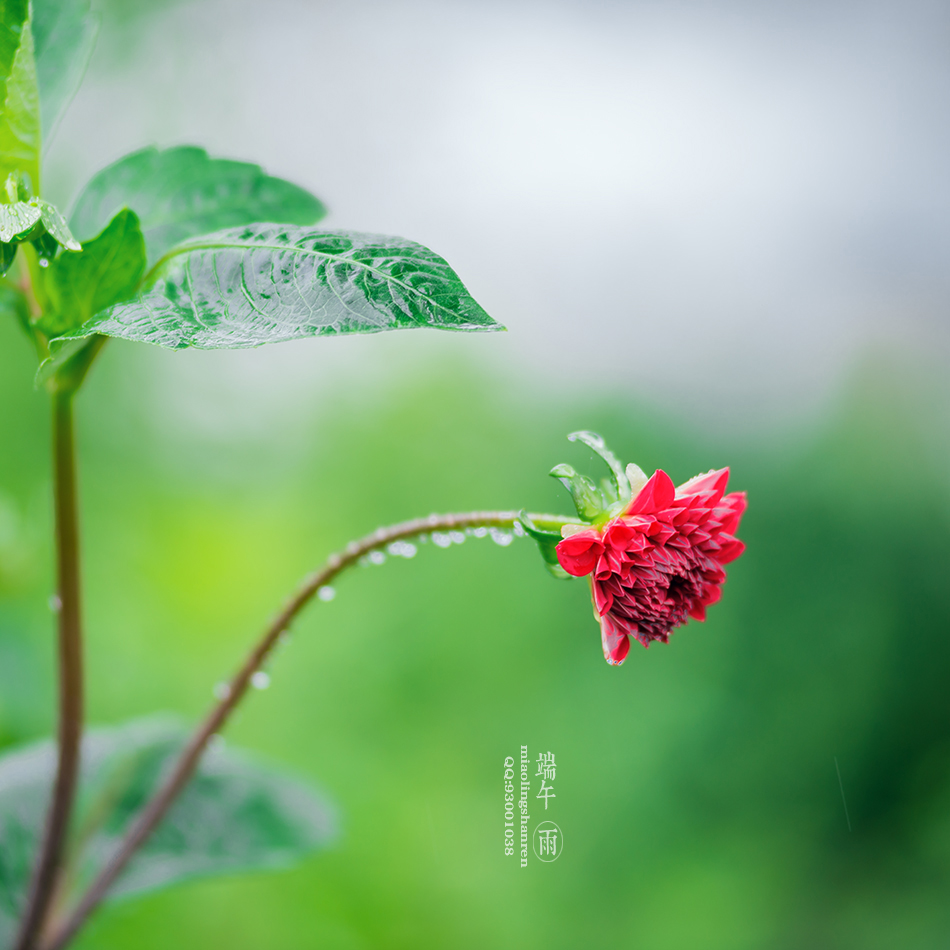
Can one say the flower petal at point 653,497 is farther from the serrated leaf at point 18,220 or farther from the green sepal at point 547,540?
the serrated leaf at point 18,220

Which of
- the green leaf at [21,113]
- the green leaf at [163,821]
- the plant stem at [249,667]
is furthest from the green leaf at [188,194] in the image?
the green leaf at [163,821]

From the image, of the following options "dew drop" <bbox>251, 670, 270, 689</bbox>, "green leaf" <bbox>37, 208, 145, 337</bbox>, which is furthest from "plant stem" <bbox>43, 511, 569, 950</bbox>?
"green leaf" <bbox>37, 208, 145, 337</bbox>

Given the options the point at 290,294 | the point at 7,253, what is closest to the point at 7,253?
the point at 7,253

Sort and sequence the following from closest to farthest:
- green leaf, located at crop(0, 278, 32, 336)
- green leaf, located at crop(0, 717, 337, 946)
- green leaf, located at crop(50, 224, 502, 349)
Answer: green leaf, located at crop(50, 224, 502, 349)
green leaf, located at crop(0, 278, 32, 336)
green leaf, located at crop(0, 717, 337, 946)

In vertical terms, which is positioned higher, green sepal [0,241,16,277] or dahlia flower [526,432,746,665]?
green sepal [0,241,16,277]

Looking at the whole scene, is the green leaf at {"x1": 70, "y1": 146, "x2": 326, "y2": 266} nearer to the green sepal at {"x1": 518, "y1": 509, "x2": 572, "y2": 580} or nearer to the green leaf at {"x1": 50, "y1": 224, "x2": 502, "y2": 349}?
the green leaf at {"x1": 50, "y1": 224, "x2": 502, "y2": 349}

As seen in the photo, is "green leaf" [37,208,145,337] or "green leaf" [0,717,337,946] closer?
"green leaf" [37,208,145,337]

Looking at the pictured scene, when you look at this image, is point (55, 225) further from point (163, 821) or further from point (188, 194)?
point (163, 821)
